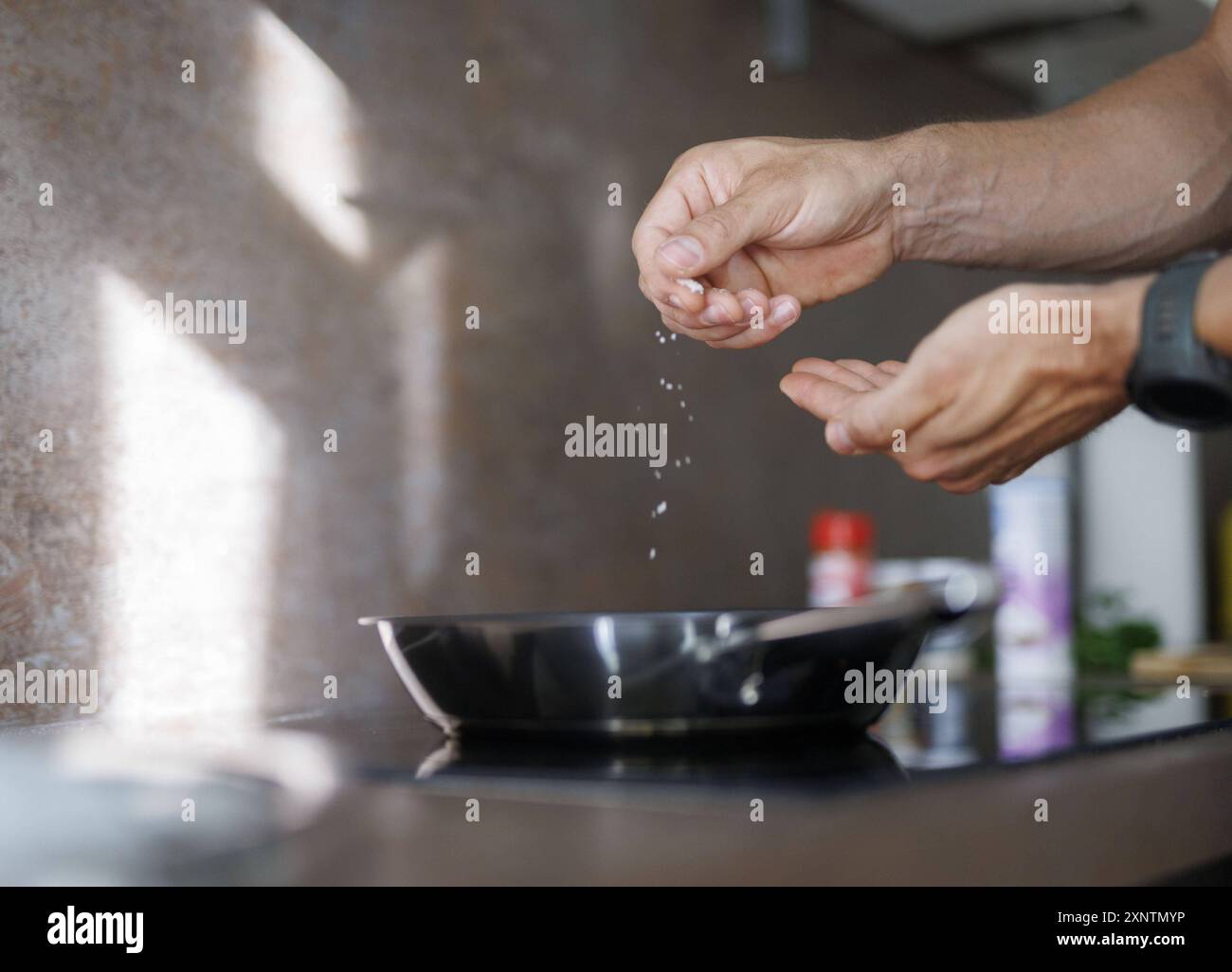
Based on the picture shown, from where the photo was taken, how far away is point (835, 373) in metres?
0.86

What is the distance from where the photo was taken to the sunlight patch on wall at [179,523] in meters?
0.92

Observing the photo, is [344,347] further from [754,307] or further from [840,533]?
[840,533]

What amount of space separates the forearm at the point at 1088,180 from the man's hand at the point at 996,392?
0.32 m

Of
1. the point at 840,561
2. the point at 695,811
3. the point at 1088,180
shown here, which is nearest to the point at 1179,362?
the point at 695,811

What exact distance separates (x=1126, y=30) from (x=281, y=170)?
4.21 ft

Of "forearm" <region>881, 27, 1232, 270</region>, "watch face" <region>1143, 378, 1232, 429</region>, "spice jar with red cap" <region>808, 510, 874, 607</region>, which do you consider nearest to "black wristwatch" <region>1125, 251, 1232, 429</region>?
"watch face" <region>1143, 378, 1232, 429</region>

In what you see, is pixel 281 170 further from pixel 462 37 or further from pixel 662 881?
pixel 662 881

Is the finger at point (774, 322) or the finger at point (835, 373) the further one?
the finger at point (774, 322)

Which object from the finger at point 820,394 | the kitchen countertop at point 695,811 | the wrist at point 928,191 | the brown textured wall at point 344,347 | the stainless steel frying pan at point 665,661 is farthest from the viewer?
the wrist at point 928,191

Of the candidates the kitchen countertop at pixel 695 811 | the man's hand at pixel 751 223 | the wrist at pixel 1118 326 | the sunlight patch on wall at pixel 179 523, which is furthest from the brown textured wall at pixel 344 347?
the wrist at pixel 1118 326

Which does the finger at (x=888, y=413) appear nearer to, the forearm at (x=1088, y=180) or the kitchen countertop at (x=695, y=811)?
the kitchen countertop at (x=695, y=811)

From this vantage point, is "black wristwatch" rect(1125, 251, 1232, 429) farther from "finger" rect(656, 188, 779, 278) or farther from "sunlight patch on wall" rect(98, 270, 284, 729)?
"sunlight patch on wall" rect(98, 270, 284, 729)
